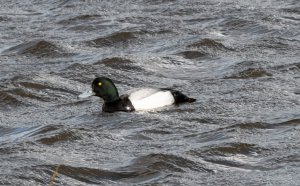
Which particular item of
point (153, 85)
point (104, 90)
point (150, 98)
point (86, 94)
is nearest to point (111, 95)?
point (104, 90)

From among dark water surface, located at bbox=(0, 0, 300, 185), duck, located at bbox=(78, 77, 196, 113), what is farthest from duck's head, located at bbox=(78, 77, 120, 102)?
dark water surface, located at bbox=(0, 0, 300, 185)

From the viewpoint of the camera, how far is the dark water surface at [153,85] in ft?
35.8

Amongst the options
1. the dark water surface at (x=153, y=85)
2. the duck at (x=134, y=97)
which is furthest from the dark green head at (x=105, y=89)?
the dark water surface at (x=153, y=85)

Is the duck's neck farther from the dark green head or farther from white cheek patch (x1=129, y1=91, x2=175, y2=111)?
white cheek patch (x1=129, y1=91, x2=175, y2=111)

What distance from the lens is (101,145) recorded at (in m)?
11.9

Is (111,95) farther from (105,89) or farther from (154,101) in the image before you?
(154,101)

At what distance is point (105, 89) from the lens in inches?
546

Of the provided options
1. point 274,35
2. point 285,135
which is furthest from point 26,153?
point 274,35

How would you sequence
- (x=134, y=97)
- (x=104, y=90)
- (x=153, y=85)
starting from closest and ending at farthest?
(x=134, y=97) → (x=104, y=90) → (x=153, y=85)

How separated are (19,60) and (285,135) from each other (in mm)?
5217

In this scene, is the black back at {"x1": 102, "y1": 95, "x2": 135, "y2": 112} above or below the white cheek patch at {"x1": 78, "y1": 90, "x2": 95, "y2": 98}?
below

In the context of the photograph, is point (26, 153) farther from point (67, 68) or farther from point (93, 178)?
point (67, 68)

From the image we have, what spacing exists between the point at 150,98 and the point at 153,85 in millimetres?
1127

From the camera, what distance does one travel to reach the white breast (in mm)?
13547
